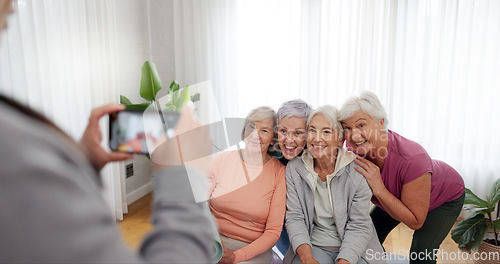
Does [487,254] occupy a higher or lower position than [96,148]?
lower

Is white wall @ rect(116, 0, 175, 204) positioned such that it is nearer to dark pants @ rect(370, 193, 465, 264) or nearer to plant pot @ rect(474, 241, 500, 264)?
dark pants @ rect(370, 193, 465, 264)

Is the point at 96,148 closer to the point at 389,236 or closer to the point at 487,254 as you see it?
the point at 487,254

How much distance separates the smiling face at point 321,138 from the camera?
1469mm

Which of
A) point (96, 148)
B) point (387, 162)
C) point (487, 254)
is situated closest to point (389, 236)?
point (487, 254)

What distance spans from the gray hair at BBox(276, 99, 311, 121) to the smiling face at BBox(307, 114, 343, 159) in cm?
6

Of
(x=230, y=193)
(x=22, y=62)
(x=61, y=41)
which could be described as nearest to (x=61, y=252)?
(x=230, y=193)

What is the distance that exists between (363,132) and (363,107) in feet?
0.36

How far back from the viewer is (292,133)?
1526 mm

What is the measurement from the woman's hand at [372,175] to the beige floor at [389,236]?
1259 millimetres

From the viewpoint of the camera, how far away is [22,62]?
2020 mm

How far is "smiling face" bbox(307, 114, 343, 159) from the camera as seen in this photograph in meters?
1.47

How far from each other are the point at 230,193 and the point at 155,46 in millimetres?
2557

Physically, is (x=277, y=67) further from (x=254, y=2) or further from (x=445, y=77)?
(x=445, y=77)

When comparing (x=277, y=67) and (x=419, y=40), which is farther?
(x=277, y=67)
